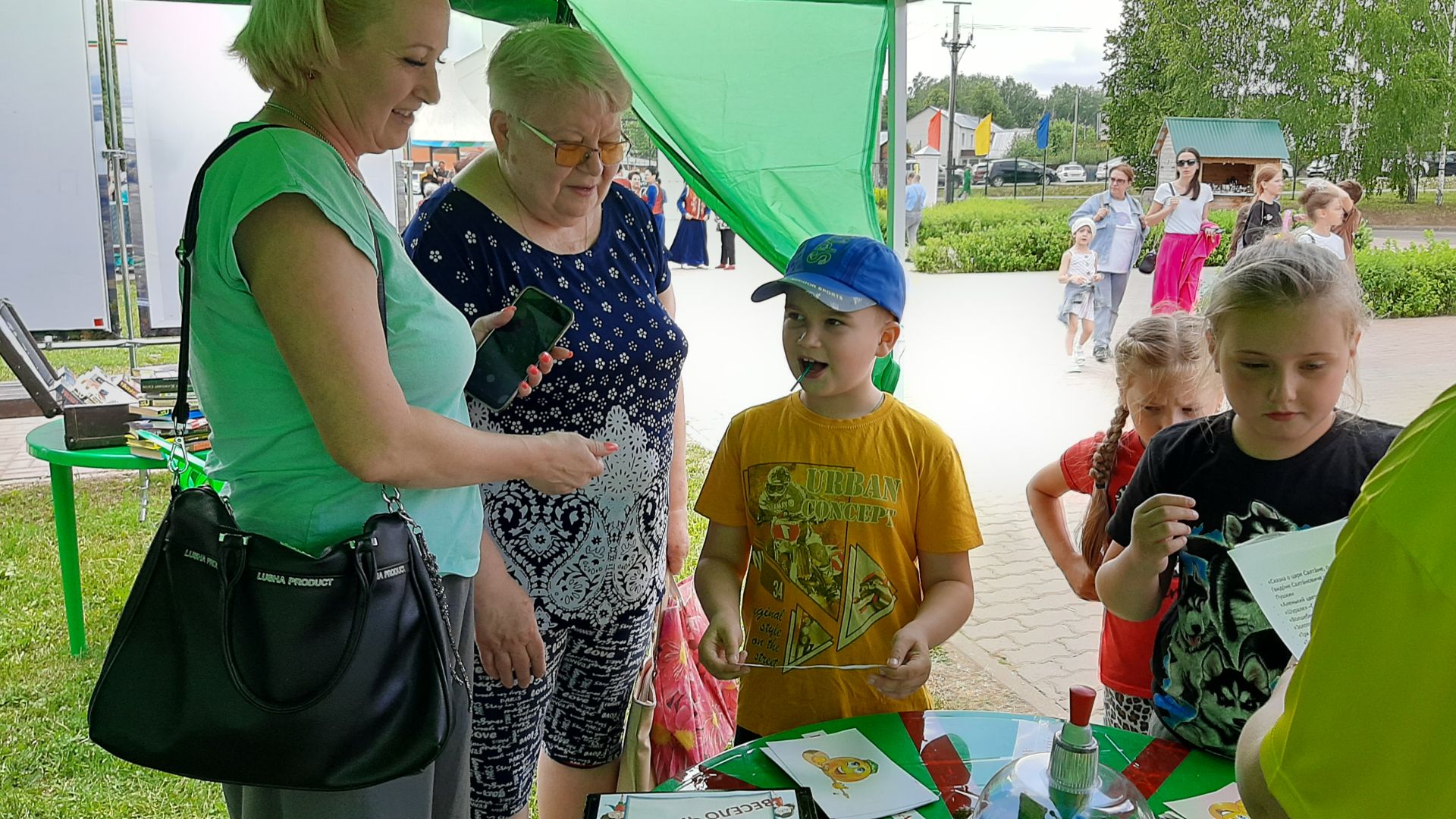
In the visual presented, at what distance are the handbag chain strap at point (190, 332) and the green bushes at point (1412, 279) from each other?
9.54 meters

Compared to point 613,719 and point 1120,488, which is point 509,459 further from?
point 1120,488

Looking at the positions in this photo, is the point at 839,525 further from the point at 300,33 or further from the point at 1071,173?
the point at 1071,173

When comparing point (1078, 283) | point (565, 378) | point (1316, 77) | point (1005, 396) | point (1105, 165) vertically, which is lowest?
point (1005, 396)

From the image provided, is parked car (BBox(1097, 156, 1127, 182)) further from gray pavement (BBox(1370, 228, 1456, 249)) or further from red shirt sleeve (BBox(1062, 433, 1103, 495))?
red shirt sleeve (BBox(1062, 433, 1103, 495))

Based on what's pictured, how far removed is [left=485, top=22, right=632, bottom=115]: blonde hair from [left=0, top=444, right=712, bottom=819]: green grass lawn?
218cm

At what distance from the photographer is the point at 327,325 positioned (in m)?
1.03

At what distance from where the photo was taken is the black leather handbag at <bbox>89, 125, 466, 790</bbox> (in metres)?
1.03

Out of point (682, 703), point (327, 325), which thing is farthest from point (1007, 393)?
point (327, 325)

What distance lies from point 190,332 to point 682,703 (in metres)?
1.26

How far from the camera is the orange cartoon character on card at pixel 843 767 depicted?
124cm

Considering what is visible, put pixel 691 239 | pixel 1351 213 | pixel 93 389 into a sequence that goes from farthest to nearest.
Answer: pixel 691 239
pixel 1351 213
pixel 93 389

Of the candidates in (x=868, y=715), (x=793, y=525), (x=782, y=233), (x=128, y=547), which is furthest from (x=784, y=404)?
(x=128, y=547)

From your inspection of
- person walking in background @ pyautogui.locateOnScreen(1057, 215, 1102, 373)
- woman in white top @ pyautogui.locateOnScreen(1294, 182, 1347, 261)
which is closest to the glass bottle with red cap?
woman in white top @ pyautogui.locateOnScreen(1294, 182, 1347, 261)

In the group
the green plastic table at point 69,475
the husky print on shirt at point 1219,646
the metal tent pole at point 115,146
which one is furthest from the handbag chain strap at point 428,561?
the metal tent pole at point 115,146
